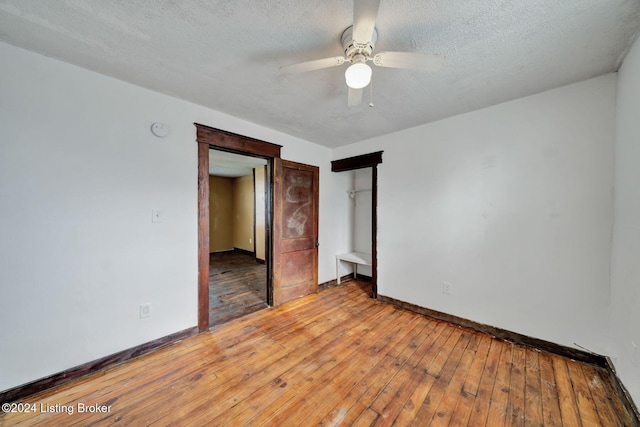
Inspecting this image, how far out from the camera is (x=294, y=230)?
128 inches

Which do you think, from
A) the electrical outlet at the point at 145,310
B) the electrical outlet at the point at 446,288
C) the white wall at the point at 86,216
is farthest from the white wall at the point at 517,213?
the electrical outlet at the point at 145,310

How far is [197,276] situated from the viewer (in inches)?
90.4

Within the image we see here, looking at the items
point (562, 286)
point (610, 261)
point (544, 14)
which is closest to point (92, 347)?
point (544, 14)

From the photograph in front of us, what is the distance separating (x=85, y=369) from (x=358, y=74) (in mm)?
2968

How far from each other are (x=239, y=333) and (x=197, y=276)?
766mm

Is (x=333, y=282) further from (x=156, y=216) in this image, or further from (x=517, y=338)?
(x=156, y=216)

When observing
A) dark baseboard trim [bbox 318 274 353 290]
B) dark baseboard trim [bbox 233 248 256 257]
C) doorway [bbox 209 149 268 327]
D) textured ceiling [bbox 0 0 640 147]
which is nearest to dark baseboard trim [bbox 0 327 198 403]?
doorway [bbox 209 149 268 327]

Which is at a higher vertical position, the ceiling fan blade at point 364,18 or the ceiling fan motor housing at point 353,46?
the ceiling fan motor housing at point 353,46

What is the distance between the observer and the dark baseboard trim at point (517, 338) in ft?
6.03

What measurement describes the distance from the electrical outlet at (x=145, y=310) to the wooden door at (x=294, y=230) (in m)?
1.37

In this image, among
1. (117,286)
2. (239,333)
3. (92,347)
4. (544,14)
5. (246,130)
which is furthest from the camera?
(246,130)

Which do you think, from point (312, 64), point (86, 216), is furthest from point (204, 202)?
point (312, 64)

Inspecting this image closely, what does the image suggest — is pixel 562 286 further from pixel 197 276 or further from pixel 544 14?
pixel 197 276

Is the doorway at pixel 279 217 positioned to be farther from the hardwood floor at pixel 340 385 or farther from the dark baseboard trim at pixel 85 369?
the hardwood floor at pixel 340 385
